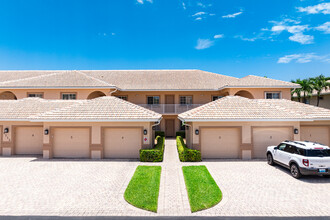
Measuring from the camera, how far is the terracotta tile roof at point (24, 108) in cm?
1369

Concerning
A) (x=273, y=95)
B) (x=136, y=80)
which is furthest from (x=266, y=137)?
(x=136, y=80)

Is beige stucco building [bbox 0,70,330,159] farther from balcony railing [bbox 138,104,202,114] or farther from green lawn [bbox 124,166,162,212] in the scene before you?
balcony railing [bbox 138,104,202,114]

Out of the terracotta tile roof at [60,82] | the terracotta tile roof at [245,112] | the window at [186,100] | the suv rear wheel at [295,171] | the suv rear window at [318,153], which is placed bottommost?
the suv rear wheel at [295,171]

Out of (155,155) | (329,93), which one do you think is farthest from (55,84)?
(329,93)

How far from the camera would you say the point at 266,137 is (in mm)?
12773

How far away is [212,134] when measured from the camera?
12781 mm

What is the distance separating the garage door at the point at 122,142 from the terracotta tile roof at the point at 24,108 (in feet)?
21.2

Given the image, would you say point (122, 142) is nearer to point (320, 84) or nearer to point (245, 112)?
point (245, 112)

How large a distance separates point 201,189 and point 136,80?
20341 millimetres

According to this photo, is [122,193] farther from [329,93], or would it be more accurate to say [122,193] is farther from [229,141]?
[329,93]

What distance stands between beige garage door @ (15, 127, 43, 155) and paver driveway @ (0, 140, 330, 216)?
2537 mm

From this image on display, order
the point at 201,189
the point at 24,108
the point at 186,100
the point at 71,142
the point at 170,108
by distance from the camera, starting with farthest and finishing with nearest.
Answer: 1. the point at 186,100
2. the point at 170,108
3. the point at 24,108
4. the point at 71,142
5. the point at 201,189

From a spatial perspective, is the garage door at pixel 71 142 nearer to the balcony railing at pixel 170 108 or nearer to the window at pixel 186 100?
the balcony railing at pixel 170 108

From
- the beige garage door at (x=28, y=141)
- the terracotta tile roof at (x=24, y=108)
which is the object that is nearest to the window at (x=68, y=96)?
the terracotta tile roof at (x=24, y=108)
